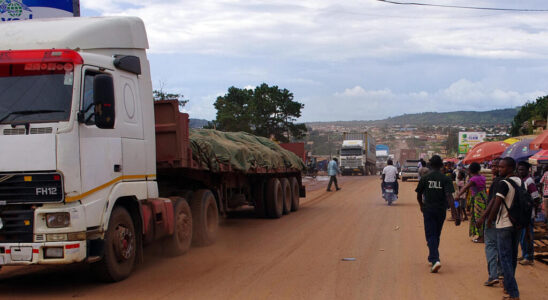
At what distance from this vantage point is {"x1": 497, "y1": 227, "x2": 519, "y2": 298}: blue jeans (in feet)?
21.8

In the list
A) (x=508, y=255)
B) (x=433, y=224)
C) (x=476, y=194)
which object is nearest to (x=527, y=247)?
(x=476, y=194)

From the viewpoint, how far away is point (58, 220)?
6879 mm

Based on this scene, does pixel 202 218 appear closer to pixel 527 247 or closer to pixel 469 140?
pixel 527 247

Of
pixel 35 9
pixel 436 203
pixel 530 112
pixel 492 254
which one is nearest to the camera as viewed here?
pixel 492 254

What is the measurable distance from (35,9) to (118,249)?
7.52 m

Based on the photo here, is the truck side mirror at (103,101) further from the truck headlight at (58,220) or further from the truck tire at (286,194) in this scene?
the truck tire at (286,194)

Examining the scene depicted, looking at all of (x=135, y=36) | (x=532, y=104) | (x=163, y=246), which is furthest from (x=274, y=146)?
(x=532, y=104)

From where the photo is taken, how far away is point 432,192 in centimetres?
888

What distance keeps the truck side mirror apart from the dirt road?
218 centimetres

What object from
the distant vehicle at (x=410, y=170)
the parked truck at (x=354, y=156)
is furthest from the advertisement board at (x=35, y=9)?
the parked truck at (x=354, y=156)

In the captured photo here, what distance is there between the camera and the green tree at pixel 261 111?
51569 millimetres

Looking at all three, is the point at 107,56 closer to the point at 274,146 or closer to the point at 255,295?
the point at 255,295

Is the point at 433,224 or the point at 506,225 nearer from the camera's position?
the point at 506,225

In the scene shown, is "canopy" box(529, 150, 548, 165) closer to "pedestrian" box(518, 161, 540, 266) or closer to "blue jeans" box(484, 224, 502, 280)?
"pedestrian" box(518, 161, 540, 266)
